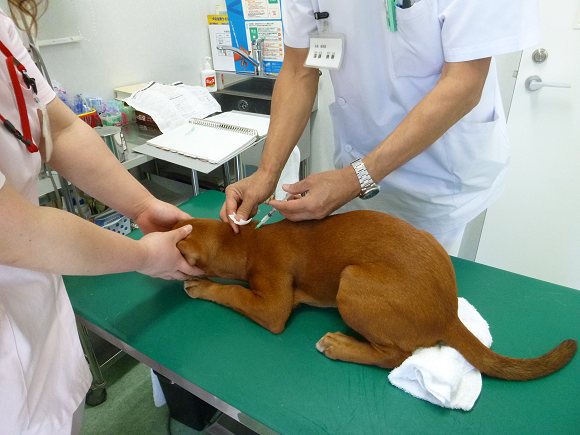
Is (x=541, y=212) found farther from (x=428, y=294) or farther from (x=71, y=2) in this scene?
(x=71, y=2)

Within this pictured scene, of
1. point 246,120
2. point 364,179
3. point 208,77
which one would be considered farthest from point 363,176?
point 208,77

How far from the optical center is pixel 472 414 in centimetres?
84

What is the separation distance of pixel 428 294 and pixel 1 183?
840mm

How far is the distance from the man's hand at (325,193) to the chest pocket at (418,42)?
328mm

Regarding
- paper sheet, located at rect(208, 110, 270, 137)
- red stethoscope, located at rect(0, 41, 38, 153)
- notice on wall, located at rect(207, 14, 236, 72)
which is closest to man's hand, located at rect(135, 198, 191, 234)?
red stethoscope, located at rect(0, 41, 38, 153)

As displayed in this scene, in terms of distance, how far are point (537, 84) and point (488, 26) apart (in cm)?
141

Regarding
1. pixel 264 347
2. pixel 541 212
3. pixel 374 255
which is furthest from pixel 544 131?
pixel 264 347

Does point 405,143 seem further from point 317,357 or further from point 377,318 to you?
point 317,357

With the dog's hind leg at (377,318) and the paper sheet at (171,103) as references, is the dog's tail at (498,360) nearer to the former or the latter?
the dog's hind leg at (377,318)

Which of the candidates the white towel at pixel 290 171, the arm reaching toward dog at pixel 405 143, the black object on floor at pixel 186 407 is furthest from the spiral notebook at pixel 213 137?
the black object on floor at pixel 186 407

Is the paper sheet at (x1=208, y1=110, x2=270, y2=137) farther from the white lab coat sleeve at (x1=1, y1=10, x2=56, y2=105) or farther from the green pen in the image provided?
the white lab coat sleeve at (x1=1, y1=10, x2=56, y2=105)

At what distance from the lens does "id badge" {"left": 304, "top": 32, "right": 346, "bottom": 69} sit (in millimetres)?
1154

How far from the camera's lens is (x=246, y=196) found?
1258mm

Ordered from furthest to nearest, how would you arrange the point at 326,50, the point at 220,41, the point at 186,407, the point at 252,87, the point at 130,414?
the point at 252,87
the point at 220,41
the point at 130,414
the point at 186,407
the point at 326,50
